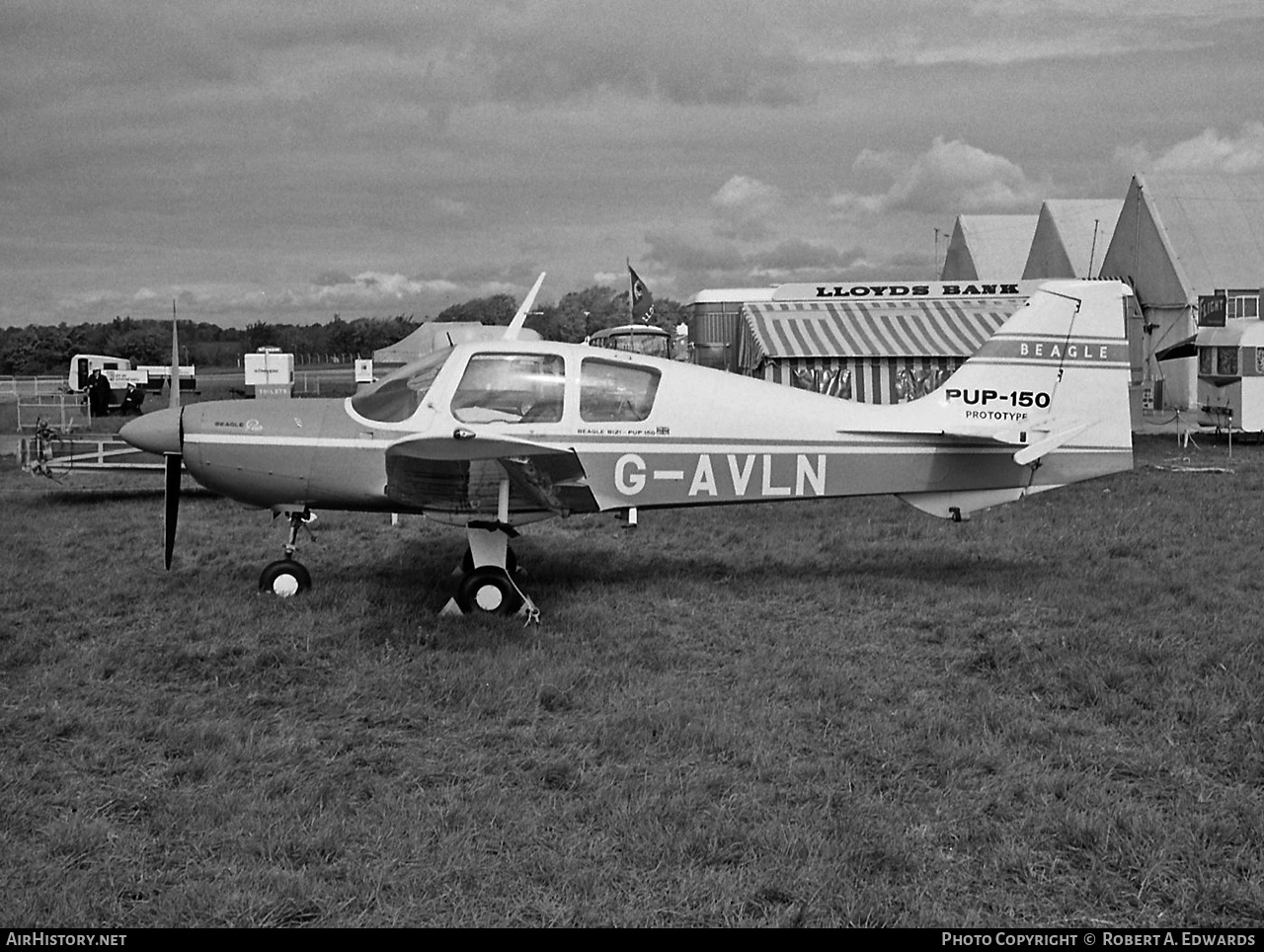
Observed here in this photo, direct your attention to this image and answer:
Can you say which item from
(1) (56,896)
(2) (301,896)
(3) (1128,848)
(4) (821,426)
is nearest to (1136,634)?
(4) (821,426)

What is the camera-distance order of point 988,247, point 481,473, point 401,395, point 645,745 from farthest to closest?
point 988,247
point 401,395
point 481,473
point 645,745

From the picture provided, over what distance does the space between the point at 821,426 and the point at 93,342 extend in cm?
7049

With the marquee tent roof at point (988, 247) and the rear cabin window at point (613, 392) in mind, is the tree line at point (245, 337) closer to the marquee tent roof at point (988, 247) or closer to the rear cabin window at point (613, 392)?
the marquee tent roof at point (988, 247)

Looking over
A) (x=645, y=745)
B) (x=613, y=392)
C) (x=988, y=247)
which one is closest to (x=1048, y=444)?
(x=613, y=392)

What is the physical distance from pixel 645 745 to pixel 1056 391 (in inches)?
194

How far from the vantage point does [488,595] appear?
6.81 m

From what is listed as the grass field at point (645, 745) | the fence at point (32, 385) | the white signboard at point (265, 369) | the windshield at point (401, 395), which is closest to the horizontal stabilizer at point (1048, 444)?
the grass field at point (645, 745)

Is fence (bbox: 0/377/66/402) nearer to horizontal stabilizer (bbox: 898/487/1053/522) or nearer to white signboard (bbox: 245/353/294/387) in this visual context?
white signboard (bbox: 245/353/294/387)

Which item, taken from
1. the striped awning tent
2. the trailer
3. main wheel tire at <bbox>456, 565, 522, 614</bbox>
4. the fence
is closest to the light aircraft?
main wheel tire at <bbox>456, 565, 522, 614</bbox>

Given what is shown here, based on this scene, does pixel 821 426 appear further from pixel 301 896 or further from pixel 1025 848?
pixel 301 896

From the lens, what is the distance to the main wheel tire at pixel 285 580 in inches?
287

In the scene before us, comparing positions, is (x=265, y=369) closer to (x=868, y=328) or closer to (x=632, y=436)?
(x=868, y=328)

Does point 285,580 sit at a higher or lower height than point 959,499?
lower

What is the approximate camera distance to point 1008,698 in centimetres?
514
